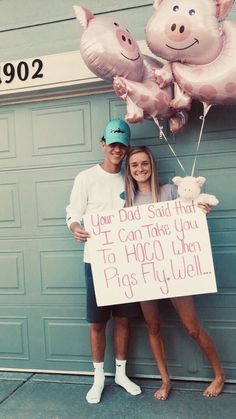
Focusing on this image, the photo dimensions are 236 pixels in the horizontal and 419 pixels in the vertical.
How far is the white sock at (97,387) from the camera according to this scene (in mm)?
3143

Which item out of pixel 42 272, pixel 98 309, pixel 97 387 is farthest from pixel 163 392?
pixel 42 272

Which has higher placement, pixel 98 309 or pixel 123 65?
pixel 123 65

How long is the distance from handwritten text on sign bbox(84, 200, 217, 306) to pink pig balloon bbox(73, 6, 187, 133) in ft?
2.09

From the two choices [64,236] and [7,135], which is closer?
[64,236]

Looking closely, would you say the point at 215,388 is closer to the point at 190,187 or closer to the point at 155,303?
the point at 155,303

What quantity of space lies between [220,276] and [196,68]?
1556 millimetres

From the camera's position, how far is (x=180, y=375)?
3.44 meters

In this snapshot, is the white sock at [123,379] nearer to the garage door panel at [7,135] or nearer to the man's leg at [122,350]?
the man's leg at [122,350]

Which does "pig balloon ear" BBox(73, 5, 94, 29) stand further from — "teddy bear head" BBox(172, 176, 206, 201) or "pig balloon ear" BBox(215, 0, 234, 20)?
"teddy bear head" BBox(172, 176, 206, 201)

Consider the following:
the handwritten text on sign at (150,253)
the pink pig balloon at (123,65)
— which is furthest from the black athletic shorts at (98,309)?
the pink pig balloon at (123,65)

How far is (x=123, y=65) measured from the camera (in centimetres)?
264

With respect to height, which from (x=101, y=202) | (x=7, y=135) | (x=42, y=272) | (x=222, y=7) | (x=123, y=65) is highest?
(x=222, y=7)

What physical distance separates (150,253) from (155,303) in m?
0.41

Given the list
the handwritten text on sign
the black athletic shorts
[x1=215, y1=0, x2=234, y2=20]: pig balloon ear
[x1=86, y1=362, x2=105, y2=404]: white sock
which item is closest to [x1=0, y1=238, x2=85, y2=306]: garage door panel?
the black athletic shorts
